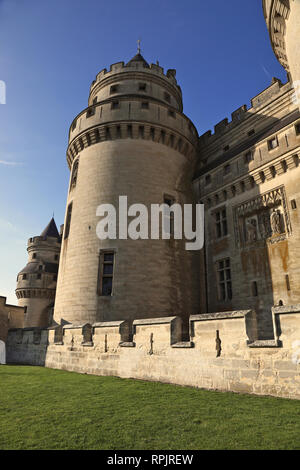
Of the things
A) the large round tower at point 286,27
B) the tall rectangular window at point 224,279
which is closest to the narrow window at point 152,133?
the large round tower at point 286,27

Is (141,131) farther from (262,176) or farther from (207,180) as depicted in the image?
(262,176)

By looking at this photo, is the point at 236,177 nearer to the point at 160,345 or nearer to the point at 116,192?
the point at 116,192

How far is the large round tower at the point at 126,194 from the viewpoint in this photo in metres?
13.4

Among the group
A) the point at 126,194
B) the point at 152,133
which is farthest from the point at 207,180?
the point at 126,194

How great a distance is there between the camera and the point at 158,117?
16.8m

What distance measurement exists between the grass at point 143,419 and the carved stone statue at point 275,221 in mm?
7864

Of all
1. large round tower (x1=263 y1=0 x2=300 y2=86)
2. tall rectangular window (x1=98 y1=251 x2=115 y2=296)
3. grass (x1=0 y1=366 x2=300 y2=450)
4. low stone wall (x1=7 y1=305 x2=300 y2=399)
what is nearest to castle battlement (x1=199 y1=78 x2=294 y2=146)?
large round tower (x1=263 y1=0 x2=300 y2=86)

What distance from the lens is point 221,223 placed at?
15.3m

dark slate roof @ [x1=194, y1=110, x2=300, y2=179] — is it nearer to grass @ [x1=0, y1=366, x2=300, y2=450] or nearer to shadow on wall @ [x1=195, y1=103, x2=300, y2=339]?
shadow on wall @ [x1=195, y1=103, x2=300, y2=339]

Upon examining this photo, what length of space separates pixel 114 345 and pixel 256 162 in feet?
34.0

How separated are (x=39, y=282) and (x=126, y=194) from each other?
2141cm

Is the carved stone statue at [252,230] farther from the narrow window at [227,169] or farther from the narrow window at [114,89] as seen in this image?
the narrow window at [114,89]

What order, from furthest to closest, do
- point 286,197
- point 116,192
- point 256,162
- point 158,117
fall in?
point 158,117 < point 116,192 < point 256,162 < point 286,197

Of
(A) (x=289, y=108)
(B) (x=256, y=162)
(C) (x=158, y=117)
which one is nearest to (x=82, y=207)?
(C) (x=158, y=117)
